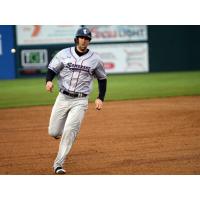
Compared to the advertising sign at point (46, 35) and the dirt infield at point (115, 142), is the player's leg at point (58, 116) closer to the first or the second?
the dirt infield at point (115, 142)

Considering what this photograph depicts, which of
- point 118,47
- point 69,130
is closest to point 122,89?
point 118,47

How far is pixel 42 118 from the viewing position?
9.67 meters

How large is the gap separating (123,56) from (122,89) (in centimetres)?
465

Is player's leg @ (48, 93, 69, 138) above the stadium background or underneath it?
above

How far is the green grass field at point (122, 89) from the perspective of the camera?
1284 cm

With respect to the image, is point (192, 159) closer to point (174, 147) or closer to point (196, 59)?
point (174, 147)

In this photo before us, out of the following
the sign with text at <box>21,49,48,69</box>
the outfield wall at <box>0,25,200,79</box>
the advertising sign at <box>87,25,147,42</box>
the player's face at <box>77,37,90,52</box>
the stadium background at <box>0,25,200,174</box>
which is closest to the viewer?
the player's face at <box>77,37,90,52</box>

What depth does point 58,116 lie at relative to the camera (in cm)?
538

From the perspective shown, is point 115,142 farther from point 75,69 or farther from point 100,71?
point 75,69

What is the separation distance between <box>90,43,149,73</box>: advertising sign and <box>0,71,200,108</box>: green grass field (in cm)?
44

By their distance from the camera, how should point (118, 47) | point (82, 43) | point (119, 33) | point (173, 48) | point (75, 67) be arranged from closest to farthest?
point (82, 43), point (75, 67), point (173, 48), point (118, 47), point (119, 33)

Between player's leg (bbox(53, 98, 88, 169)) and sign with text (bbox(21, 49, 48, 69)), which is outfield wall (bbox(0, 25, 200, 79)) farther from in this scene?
player's leg (bbox(53, 98, 88, 169))

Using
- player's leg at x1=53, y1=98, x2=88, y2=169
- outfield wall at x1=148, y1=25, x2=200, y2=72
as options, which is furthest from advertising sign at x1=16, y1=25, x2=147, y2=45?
player's leg at x1=53, y1=98, x2=88, y2=169

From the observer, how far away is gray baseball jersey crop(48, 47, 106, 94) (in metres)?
5.24
